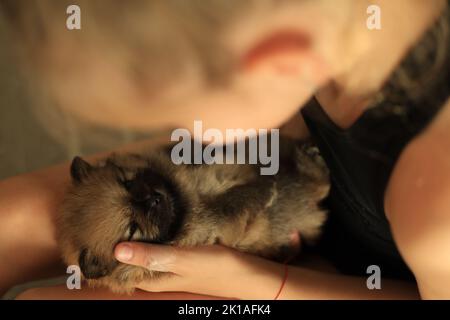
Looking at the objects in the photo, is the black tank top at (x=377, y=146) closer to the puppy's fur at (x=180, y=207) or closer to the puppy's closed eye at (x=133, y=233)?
the puppy's fur at (x=180, y=207)

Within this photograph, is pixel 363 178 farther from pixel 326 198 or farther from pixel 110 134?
pixel 110 134

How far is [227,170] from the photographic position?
1289mm

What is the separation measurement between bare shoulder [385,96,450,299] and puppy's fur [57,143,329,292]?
508 millimetres

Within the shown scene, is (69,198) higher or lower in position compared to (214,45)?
lower

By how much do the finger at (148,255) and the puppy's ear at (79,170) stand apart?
282 millimetres

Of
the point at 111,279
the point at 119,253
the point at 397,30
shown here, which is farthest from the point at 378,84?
the point at 111,279

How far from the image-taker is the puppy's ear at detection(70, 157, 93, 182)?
1.23 metres

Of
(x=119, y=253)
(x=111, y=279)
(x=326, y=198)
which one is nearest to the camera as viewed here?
(x=119, y=253)

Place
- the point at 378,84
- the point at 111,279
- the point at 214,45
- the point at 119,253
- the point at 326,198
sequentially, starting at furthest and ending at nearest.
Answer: the point at 326,198 < the point at 111,279 < the point at 119,253 < the point at 378,84 < the point at 214,45

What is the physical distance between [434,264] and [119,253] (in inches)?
29.3

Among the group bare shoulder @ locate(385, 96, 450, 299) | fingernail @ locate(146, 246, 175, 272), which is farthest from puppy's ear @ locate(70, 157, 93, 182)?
bare shoulder @ locate(385, 96, 450, 299)

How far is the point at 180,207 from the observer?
4.10 ft

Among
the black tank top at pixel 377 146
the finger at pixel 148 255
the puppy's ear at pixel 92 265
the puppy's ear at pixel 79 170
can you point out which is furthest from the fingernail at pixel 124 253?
the black tank top at pixel 377 146
